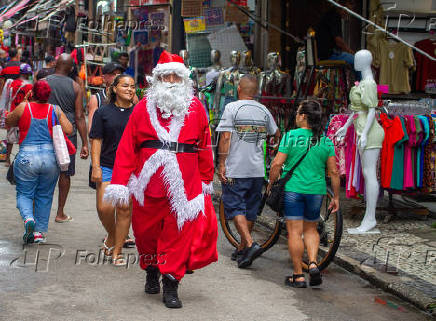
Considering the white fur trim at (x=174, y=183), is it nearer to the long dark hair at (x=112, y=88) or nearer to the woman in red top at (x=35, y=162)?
the long dark hair at (x=112, y=88)

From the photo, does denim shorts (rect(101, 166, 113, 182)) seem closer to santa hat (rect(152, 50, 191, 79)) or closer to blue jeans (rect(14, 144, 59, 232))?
blue jeans (rect(14, 144, 59, 232))

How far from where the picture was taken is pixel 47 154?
25.1 feet

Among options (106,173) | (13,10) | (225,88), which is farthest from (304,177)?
(13,10)

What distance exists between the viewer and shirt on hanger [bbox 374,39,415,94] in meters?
12.0

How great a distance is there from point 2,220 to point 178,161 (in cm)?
398

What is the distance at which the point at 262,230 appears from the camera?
908cm

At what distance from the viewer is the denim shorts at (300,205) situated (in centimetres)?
637

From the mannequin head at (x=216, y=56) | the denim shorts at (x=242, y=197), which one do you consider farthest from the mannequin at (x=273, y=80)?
the denim shorts at (x=242, y=197)

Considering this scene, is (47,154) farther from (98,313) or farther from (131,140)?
(98,313)

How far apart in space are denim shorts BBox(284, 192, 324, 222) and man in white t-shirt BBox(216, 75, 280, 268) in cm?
86

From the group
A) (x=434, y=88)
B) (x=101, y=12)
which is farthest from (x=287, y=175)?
(x=101, y=12)

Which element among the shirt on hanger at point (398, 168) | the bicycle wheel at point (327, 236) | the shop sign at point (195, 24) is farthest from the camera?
the shop sign at point (195, 24)

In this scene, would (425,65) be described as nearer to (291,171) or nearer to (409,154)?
(409,154)

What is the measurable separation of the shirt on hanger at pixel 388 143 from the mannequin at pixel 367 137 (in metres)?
0.24
